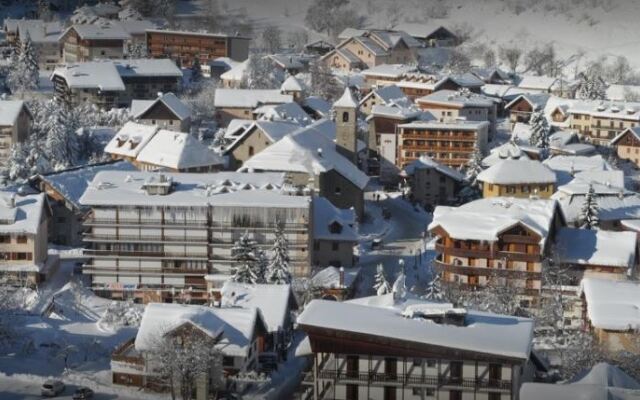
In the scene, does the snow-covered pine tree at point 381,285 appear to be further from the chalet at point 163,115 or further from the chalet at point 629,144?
the chalet at point 629,144

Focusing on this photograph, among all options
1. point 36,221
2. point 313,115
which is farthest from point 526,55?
point 36,221

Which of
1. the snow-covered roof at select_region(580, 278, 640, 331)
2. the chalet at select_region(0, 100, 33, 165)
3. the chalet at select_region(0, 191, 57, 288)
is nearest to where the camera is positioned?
the snow-covered roof at select_region(580, 278, 640, 331)

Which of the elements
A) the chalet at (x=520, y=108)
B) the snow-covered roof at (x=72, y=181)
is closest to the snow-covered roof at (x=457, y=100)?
the chalet at (x=520, y=108)

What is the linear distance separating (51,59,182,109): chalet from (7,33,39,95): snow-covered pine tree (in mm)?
1186

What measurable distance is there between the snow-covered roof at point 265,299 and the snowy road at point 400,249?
5.98 metres

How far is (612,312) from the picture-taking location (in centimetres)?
3167

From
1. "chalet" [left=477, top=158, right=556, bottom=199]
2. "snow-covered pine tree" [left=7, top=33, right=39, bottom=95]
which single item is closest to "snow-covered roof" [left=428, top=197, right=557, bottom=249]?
"chalet" [left=477, top=158, right=556, bottom=199]

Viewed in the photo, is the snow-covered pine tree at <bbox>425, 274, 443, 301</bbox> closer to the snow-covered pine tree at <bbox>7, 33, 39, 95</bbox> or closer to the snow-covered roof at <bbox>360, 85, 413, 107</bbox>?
the snow-covered roof at <bbox>360, 85, 413, 107</bbox>

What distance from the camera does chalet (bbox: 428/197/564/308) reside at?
1460 inches

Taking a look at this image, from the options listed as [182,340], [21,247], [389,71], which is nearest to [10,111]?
[21,247]

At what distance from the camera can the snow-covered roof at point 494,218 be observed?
3734 centimetres

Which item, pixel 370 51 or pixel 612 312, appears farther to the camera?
pixel 370 51

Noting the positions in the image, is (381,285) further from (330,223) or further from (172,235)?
(172,235)

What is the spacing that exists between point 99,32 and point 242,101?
18.5 meters
